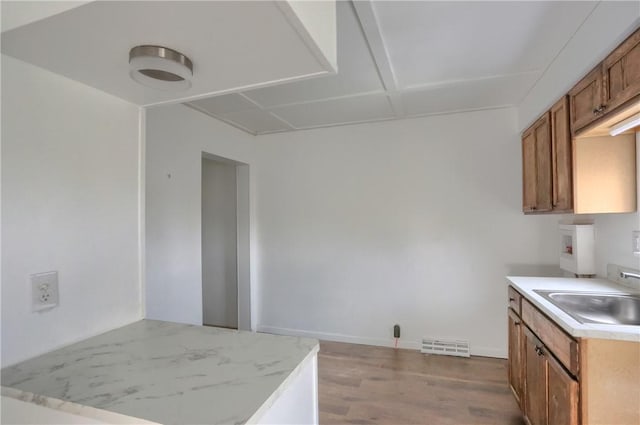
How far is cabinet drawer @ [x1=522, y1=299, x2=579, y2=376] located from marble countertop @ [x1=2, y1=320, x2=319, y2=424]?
3.87ft

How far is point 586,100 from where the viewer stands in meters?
1.77

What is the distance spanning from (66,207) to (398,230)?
9.45ft

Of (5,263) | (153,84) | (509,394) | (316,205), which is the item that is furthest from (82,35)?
(509,394)

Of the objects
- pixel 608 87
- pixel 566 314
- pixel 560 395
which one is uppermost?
pixel 608 87

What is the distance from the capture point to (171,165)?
2.65 metres

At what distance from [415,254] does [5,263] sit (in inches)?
122

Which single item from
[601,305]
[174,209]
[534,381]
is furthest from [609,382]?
[174,209]

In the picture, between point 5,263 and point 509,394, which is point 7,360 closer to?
point 5,263

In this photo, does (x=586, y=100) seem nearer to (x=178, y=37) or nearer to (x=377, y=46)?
(x=377, y=46)

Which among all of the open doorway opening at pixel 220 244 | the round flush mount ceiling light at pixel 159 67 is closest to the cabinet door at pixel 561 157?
the round flush mount ceiling light at pixel 159 67

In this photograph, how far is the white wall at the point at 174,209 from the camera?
245 cm

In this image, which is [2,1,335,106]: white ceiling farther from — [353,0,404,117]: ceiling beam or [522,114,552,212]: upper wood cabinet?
[522,114,552,212]: upper wood cabinet

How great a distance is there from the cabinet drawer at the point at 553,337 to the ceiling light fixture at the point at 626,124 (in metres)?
1.07

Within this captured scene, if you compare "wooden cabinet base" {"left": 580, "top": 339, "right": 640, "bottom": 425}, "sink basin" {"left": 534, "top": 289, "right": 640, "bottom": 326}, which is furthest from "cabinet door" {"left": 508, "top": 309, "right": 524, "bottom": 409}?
"wooden cabinet base" {"left": 580, "top": 339, "right": 640, "bottom": 425}
